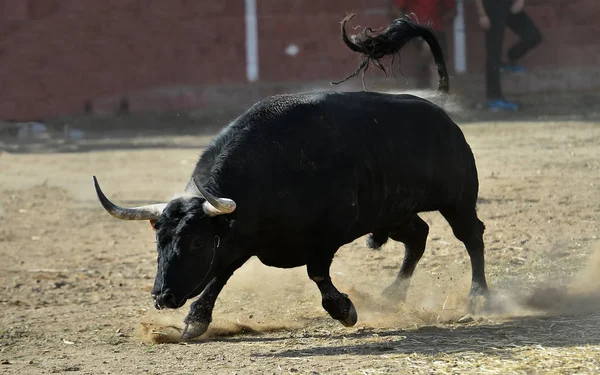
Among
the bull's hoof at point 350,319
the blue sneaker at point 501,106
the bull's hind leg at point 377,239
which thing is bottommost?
the blue sneaker at point 501,106

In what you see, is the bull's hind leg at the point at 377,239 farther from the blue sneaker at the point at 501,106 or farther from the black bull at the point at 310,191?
the blue sneaker at the point at 501,106

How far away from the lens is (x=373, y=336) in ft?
19.7

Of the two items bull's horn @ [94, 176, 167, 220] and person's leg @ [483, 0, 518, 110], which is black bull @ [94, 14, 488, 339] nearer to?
bull's horn @ [94, 176, 167, 220]

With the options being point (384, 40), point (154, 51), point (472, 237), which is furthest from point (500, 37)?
point (472, 237)

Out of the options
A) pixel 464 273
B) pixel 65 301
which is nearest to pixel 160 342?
pixel 65 301

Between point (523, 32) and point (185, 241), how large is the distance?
38.3ft

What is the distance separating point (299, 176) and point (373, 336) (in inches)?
37.5

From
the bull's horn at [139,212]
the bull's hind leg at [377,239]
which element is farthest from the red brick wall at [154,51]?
the bull's horn at [139,212]

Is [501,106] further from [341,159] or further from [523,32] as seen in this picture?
[341,159]

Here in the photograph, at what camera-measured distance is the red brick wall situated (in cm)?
1716

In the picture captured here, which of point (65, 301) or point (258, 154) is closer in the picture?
point (258, 154)

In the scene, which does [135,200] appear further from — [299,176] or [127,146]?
[299,176]

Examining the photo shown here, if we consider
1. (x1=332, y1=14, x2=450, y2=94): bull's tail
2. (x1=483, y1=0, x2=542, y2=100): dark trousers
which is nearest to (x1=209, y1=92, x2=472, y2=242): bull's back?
(x1=332, y1=14, x2=450, y2=94): bull's tail

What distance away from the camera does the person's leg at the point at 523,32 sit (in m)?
16.3
